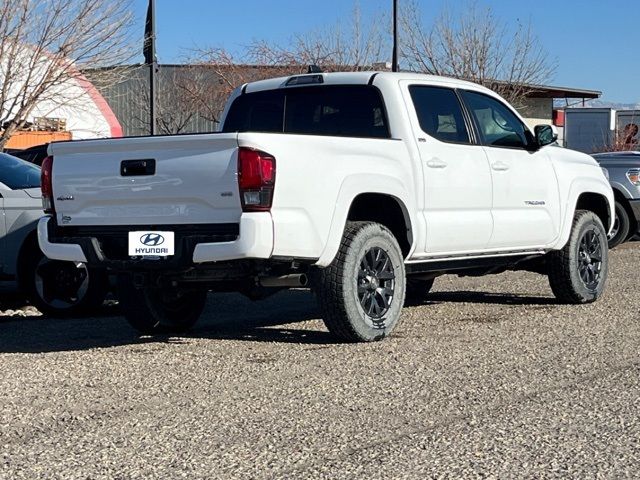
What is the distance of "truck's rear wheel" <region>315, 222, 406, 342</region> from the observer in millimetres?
7184

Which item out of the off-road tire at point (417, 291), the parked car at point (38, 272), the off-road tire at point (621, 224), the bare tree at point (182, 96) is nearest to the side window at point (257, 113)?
the parked car at point (38, 272)

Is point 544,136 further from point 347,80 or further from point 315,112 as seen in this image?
point 315,112

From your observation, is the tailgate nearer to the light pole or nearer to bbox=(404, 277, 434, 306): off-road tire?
bbox=(404, 277, 434, 306): off-road tire

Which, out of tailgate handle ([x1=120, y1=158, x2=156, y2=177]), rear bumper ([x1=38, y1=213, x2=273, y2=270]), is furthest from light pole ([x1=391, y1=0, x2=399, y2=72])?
tailgate handle ([x1=120, y1=158, x2=156, y2=177])

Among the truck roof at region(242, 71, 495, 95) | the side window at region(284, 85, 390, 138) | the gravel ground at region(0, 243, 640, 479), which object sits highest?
the truck roof at region(242, 71, 495, 95)

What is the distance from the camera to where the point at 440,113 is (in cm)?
847

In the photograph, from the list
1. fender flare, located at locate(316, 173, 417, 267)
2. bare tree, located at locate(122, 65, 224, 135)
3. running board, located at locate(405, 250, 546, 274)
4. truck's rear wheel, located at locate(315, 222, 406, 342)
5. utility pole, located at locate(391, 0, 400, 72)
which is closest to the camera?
fender flare, located at locate(316, 173, 417, 267)

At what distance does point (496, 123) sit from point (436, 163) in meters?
1.26

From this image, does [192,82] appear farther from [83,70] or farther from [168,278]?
[168,278]

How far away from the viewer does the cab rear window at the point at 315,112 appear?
323 inches

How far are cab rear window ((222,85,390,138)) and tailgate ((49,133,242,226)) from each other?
1541 mm

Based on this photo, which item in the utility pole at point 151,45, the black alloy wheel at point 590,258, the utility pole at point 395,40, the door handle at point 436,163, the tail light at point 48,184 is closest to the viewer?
the tail light at point 48,184

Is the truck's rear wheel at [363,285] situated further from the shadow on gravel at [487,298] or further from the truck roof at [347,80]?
the shadow on gravel at [487,298]

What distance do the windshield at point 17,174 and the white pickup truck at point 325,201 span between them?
2.18m
